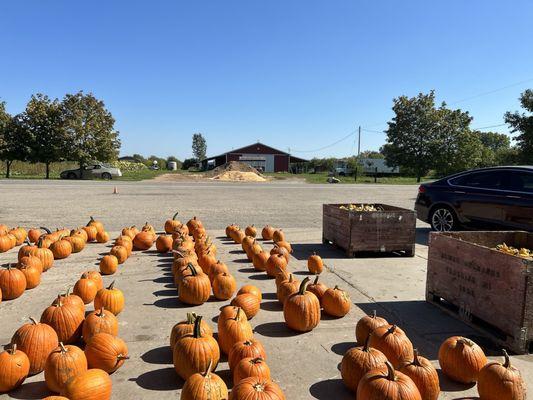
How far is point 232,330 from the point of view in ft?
12.2

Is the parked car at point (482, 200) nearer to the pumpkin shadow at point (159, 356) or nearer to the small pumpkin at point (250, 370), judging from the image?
the small pumpkin at point (250, 370)

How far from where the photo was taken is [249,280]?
20.7 feet

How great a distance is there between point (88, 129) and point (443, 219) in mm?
41949

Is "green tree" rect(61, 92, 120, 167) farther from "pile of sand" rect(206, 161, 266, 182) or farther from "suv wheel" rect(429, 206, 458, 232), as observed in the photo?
"suv wheel" rect(429, 206, 458, 232)

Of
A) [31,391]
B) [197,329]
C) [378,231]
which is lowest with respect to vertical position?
[31,391]

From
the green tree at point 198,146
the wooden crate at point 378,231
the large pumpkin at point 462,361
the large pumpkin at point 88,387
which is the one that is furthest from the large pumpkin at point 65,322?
the green tree at point 198,146

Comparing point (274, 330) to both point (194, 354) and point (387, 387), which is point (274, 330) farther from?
point (387, 387)

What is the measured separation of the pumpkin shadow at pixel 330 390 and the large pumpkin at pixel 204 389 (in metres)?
0.81

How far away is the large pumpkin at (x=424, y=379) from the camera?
9.91ft

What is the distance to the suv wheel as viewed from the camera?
32.6 feet

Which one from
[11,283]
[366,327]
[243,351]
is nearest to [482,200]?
[366,327]

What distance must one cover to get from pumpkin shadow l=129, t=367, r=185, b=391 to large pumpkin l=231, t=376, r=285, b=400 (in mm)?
812

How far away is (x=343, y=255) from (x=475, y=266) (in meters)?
3.62

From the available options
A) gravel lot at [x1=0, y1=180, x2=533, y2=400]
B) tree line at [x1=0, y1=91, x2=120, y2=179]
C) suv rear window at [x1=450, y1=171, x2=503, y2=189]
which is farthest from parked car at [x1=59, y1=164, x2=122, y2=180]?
suv rear window at [x1=450, y1=171, x2=503, y2=189]
